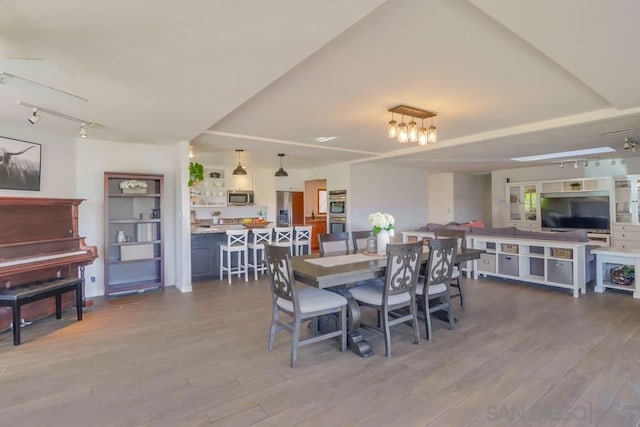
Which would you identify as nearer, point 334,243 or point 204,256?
point 334,243

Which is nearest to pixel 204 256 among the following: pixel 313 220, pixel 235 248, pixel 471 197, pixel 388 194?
pixel 235 248

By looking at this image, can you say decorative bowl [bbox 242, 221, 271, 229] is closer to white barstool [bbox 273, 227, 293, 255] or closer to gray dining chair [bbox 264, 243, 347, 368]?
white barstool [bbox 273, 227, 293, 255]

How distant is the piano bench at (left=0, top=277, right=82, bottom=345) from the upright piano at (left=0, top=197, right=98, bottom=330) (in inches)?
6.0

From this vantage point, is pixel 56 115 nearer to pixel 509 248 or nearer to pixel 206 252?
pixel 206 252

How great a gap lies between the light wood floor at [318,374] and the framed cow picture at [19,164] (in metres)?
1.66

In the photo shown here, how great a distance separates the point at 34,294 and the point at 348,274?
3056 mm

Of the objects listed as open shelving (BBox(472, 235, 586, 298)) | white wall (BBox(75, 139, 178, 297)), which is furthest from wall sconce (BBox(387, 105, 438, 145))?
white wall (BBox(75, 139, 178, 297))

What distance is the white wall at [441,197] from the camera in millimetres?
9609

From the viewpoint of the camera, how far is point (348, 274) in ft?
8.68

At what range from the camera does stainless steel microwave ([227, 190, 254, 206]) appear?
8.77 meters

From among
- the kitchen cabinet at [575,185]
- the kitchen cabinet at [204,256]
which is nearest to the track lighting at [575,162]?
the kitchen cabinet at [575,185]

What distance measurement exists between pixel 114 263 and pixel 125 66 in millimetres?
3321

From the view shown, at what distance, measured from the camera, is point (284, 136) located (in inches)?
194

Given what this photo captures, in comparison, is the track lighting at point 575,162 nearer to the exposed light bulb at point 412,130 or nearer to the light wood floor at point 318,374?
the light wood floor at point 318,374
